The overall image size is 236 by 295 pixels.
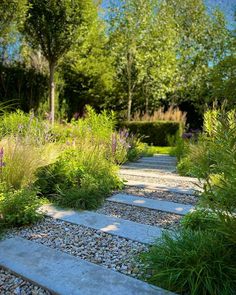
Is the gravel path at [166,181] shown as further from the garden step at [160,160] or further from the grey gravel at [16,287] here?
the grey gravel at [16,287]

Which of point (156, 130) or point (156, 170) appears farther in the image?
point (156, 130)

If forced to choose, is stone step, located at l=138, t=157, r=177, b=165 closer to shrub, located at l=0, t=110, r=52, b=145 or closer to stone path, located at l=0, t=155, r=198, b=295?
shrub, located at l=0, t=110, r=52, b=145

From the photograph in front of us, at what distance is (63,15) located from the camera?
8352 millimetres

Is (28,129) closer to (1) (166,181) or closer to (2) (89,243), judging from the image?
(2) (89,243)

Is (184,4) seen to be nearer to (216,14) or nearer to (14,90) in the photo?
(216,14)

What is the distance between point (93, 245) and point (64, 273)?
0.48 metres

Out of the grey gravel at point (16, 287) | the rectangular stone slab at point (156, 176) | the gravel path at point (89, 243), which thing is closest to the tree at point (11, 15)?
the rectangular stone slab at point (156, 176)

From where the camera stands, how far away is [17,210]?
8.88 ft

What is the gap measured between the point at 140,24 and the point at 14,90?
577 cm

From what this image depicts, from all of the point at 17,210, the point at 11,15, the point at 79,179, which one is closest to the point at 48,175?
the point at 79,179

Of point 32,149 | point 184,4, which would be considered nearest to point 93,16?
point 32,149

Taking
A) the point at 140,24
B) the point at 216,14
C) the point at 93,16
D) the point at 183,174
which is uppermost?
the point at 216,14

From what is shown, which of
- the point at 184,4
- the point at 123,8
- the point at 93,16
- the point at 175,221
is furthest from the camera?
the point at 184,4

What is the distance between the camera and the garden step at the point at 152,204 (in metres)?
3.19
